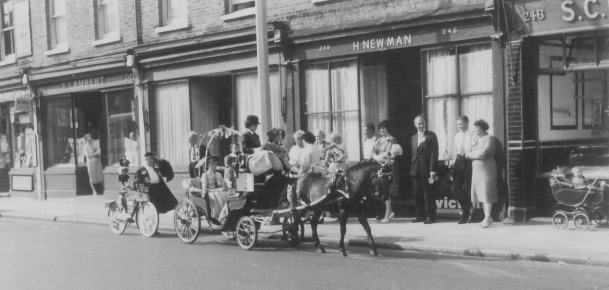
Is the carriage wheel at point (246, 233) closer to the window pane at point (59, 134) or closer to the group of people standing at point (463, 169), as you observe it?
the group of people standing at point (463, 169)

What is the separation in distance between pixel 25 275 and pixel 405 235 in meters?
5.78

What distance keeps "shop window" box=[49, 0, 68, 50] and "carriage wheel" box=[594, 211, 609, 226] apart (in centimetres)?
1625

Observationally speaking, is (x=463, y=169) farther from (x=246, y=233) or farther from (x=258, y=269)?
(x=258, y=269)

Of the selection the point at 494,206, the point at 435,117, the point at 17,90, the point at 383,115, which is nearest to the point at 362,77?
the point at 383,115

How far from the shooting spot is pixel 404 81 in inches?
584

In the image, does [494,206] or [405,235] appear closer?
[405,235]

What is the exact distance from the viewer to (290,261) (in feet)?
33.3

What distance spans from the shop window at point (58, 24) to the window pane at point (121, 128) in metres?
2.87

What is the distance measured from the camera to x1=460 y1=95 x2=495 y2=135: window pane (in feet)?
42.9

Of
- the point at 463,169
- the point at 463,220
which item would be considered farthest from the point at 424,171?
the point at 463,220

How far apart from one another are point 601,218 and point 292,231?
16.0ft

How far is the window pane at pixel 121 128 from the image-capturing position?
2033 cm

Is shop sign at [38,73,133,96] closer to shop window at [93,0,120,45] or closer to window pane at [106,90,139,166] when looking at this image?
window pane at [106,90,139,166]

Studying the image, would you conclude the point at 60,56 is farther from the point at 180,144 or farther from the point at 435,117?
the point at 435,117
